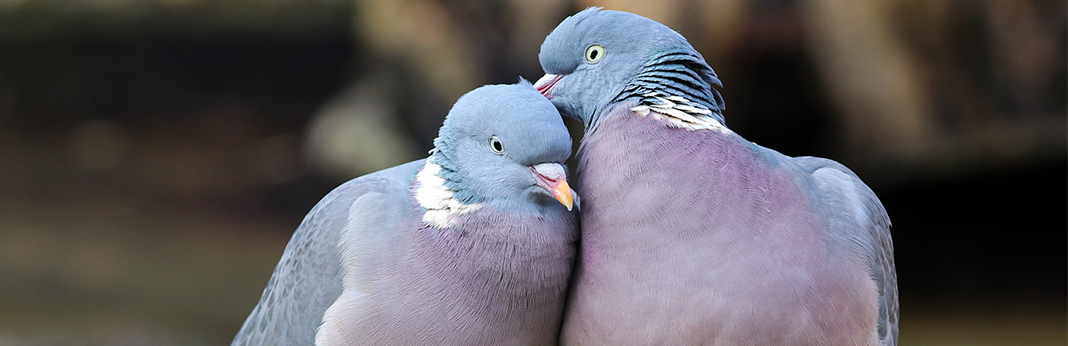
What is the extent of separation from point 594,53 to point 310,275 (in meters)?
1.17

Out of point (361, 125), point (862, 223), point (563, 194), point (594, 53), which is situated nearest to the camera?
point (563, 194)

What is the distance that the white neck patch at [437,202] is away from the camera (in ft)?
8.72

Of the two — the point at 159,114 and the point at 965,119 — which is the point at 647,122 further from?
the point at 159,114

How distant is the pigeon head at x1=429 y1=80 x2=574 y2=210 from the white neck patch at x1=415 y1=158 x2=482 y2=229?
0.02 m

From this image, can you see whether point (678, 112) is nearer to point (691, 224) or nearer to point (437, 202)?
point (691, 224)

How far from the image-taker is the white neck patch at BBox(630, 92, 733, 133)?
2648 mm

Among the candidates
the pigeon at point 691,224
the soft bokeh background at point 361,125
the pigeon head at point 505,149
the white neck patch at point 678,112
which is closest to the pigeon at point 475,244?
the pigeon head at point 505,149

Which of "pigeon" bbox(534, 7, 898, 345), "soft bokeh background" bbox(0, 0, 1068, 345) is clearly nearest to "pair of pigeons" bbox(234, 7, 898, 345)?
"pigeon" bbox(534, 7, 898, 345)

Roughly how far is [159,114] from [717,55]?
16.4 feet

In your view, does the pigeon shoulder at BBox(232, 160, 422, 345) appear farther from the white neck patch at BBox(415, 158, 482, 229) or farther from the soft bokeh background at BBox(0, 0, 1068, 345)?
the soft bokeh background at BBox(0, 0, 1068, 345)

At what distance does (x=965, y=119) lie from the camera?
4.92 metres

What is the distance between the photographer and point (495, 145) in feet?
8.64

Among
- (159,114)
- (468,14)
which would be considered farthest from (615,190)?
(159,114)

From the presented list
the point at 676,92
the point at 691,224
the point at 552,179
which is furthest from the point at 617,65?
the point at 691,224
